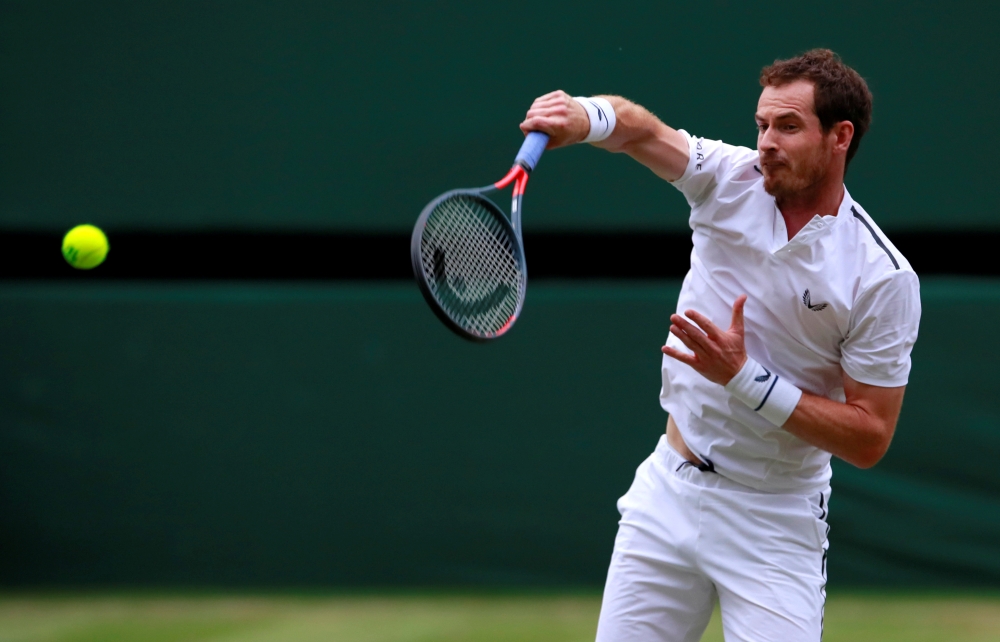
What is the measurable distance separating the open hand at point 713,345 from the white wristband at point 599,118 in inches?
17.8

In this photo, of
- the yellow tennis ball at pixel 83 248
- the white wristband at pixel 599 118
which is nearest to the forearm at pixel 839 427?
the white wristband at pixel 599 118

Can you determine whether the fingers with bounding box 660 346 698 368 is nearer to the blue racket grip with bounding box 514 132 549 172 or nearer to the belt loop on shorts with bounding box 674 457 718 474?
the belt loop on shorts with bounding box 674 457 718 474

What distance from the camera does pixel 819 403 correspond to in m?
2.36

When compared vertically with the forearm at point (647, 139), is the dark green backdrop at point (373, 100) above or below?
above

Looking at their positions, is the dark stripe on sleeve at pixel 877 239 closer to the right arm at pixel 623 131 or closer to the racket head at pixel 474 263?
the right arm at pixel 623 131

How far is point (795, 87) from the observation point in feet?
7.76

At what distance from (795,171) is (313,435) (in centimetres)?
270

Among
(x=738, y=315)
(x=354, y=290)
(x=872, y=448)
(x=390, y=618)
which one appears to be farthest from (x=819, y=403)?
(x=354, y=290)

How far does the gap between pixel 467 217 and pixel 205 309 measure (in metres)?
2.37

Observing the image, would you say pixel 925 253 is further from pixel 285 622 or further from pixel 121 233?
pixel 121 233

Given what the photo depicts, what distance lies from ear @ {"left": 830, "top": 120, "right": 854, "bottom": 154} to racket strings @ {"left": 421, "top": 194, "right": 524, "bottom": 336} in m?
0.75

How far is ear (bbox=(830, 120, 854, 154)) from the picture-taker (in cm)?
239

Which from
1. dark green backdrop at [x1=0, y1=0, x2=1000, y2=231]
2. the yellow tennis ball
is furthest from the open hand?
the yellow tennis ball

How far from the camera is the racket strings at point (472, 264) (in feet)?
7.69
